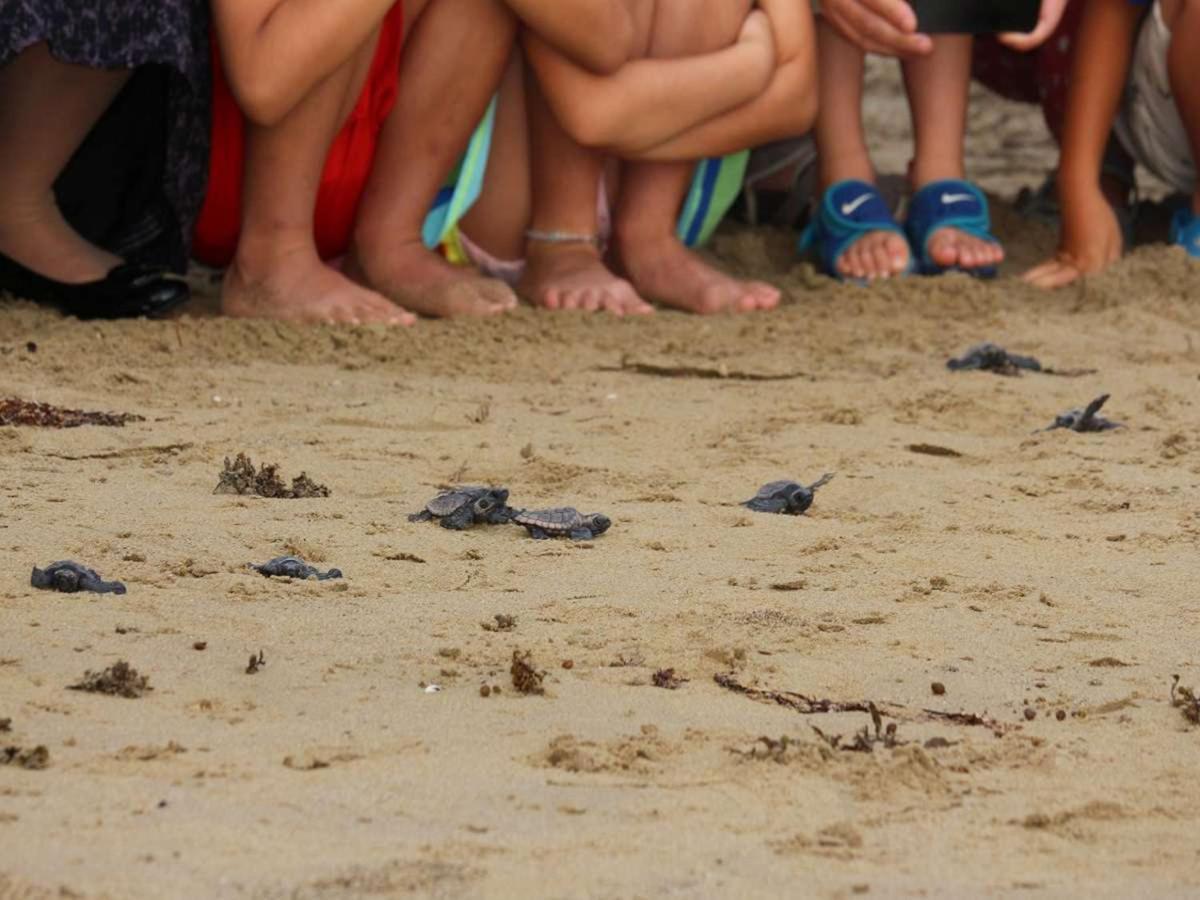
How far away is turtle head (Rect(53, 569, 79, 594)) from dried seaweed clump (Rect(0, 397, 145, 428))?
80 cm

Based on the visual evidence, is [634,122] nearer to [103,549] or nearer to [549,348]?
[549,348]

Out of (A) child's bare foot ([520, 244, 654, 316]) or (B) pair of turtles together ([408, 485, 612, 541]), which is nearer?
(B) pair of turtles together ([408, 485, 612, 541])

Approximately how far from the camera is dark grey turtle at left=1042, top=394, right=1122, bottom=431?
3006 millimetres

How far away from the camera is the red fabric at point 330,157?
3.59m

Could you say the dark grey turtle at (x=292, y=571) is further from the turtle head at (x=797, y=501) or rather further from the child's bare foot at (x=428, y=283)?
the child's bare foot at (x=428, y=283)

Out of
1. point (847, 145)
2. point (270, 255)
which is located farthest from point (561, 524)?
point (847, 145)

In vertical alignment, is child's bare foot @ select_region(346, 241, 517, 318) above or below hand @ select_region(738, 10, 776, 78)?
below

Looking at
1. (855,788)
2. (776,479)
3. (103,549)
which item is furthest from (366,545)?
(855,788)

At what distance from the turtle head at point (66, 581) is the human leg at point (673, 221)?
6.80 feet

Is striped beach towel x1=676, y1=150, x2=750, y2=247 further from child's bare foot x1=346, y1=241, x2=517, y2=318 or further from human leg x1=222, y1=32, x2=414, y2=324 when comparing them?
human leg x1=222, y1=32, x2=414, y2=324

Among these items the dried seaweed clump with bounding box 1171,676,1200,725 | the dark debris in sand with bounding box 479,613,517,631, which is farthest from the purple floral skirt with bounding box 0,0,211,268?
the dried seaweed clump with bounding box 1171,676,1200,725

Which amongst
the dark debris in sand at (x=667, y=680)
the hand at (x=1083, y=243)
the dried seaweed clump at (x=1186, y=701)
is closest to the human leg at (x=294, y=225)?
the hand at (x=1083, y=243)

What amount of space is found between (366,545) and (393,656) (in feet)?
1.34

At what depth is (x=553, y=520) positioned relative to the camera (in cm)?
233
